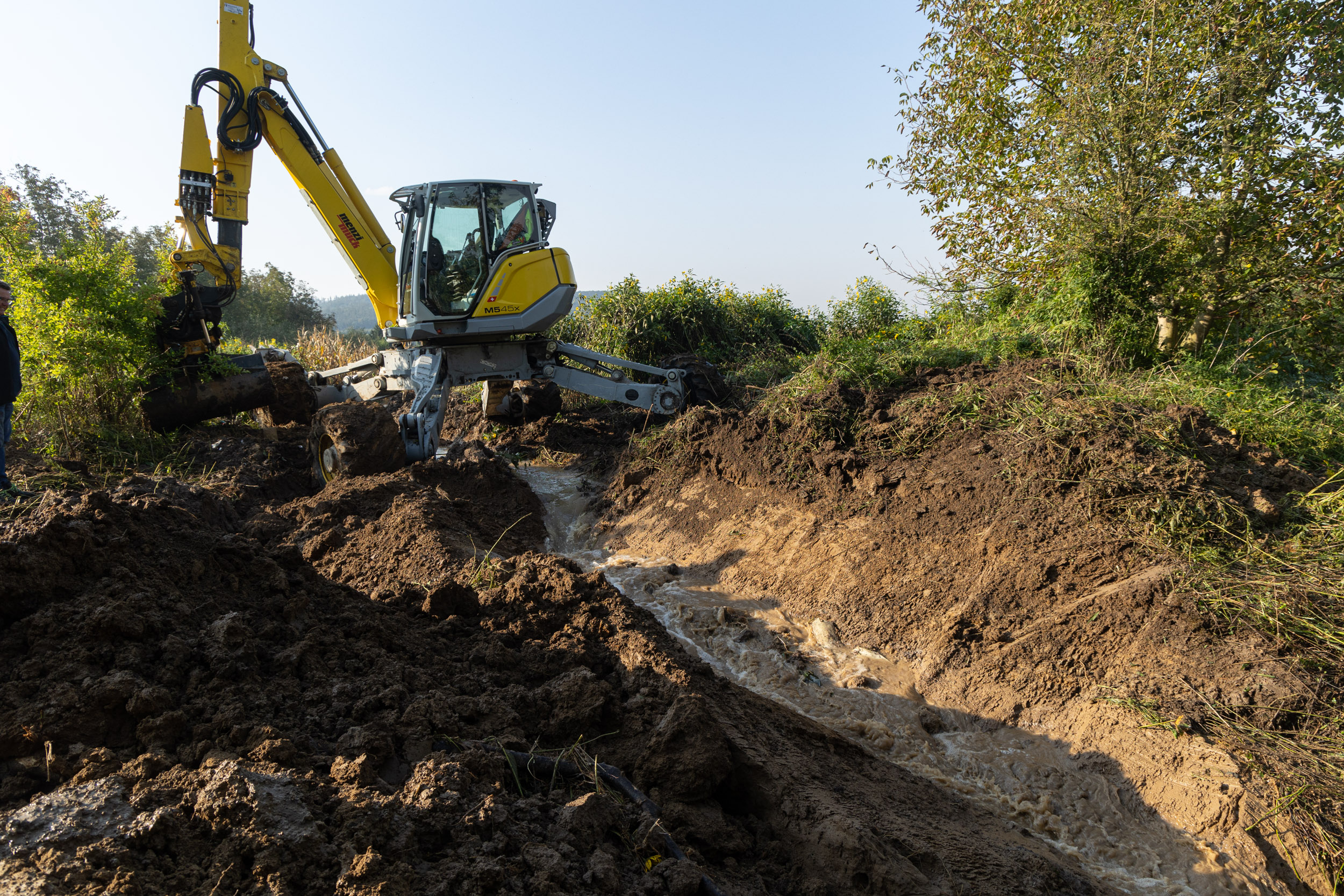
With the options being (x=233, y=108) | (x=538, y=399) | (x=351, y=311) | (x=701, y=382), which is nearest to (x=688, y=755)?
(x=701, y=382)

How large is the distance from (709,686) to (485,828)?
1560mm

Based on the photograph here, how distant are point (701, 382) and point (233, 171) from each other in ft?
20.1

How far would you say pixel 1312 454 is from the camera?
16.0ft

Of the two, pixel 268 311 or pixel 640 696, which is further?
pixel 268 311

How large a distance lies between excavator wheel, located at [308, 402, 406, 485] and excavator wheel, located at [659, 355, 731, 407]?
3.56 m

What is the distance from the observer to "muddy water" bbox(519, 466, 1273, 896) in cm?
302

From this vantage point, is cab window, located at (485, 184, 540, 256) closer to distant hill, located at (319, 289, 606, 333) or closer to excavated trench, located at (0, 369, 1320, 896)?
excavated trench, located at (0, 369, 1320, 896)

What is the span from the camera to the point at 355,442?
707cm

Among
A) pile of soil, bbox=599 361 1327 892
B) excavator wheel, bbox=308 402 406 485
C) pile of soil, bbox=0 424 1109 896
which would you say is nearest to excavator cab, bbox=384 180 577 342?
excavator wheel, bbox=308 402 406 485

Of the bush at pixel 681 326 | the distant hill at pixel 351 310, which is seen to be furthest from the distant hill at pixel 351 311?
the bush at pixel 681 326

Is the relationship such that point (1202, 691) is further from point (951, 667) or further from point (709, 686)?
point (709, 686)

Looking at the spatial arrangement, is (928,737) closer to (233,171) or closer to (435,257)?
(435,257)

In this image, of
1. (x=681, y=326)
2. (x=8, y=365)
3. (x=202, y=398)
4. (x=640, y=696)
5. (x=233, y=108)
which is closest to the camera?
(x=640, y=696)

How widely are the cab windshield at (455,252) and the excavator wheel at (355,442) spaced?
5.00ft
